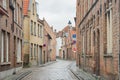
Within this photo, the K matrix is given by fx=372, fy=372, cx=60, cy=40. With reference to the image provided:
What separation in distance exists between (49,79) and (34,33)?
25.1 metres

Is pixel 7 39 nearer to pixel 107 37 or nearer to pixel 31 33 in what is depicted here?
pixel 107 37

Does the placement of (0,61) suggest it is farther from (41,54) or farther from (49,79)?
(41,54)

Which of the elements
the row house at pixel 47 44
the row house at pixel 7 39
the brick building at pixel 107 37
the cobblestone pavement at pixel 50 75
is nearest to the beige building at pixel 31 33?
the row house at pixel 47 44

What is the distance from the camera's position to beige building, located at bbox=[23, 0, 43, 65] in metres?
44.5

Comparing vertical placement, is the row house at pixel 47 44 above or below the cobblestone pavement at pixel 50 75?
above

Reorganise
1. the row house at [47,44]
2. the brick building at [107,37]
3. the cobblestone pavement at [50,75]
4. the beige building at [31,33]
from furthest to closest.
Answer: the row house at [47,44] → the beige building at [31,33] → the cobblestone pavement at [50,75] → the brick building at [107,37]

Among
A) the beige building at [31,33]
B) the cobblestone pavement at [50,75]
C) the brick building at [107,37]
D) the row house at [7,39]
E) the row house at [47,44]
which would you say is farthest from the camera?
the row house at [47,44]

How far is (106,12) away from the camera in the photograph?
61.6 ft

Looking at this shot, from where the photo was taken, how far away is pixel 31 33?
46531mm

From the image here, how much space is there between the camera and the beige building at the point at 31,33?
44469mm

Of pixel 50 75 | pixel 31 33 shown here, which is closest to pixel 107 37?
pixel 50 75

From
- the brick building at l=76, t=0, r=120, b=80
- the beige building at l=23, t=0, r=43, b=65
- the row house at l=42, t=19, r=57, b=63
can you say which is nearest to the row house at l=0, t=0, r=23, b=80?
the brick building at l=76, t=0, r=120, b=80

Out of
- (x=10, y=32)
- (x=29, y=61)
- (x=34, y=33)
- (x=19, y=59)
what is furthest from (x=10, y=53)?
(x=34, y=33)

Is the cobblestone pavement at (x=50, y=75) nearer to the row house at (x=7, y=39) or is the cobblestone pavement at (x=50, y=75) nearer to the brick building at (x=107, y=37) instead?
the row house at (x=7, y=39)
